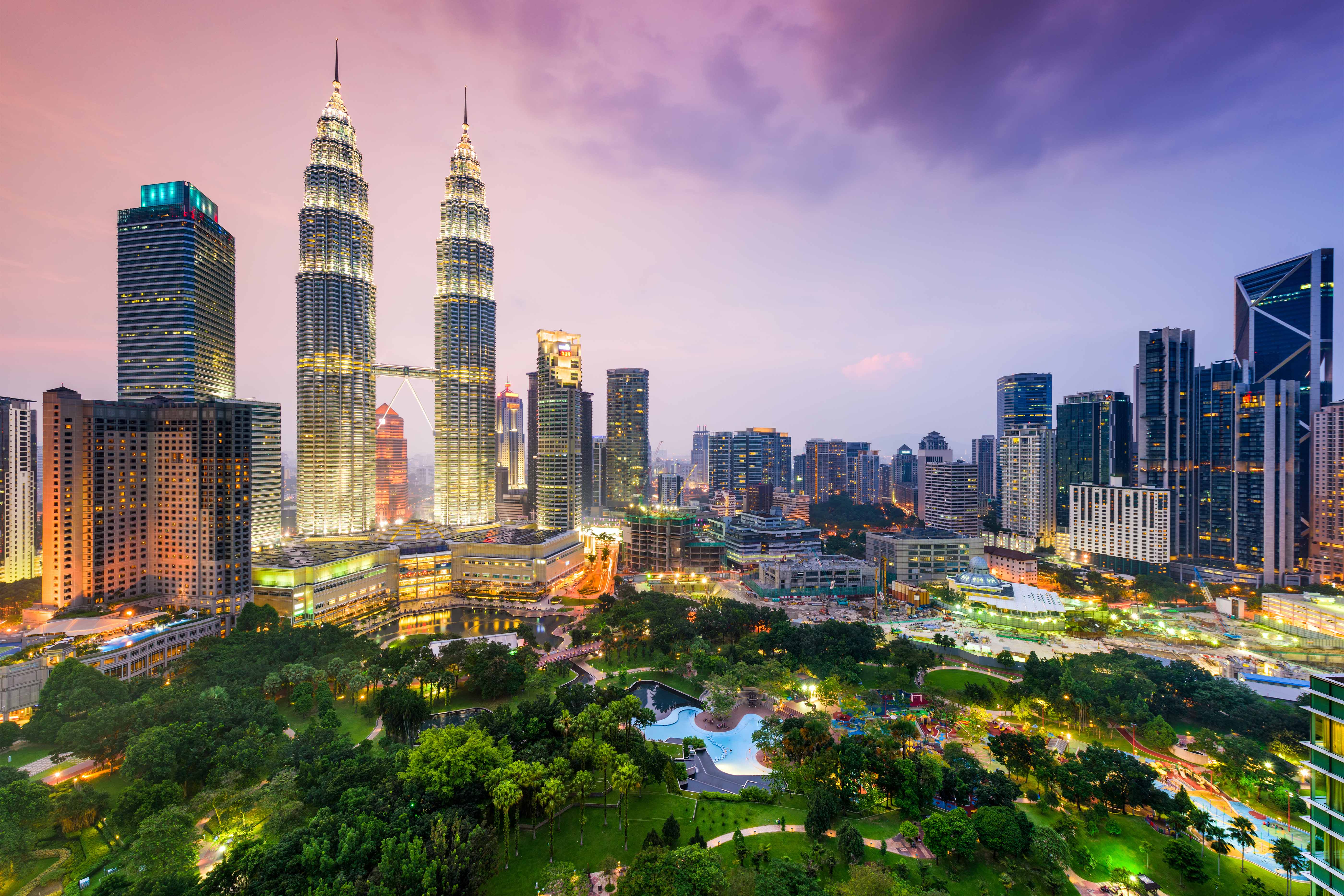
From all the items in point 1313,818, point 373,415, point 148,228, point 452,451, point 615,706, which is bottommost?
point 615,706

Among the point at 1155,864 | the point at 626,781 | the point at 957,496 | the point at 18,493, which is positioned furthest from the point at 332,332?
the point at 957,496

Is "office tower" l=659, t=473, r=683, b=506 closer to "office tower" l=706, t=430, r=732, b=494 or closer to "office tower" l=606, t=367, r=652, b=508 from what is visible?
"office tower" l=606, t=367, r=652, b=508

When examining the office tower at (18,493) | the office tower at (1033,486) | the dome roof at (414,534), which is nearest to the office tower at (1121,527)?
the office tower at (1033,486)

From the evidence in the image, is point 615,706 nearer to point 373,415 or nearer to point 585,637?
point 585,637

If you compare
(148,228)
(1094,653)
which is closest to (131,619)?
(148,228)

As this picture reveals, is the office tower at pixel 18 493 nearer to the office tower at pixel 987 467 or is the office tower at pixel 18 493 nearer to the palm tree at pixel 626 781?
the palm tree at pixel 626 781

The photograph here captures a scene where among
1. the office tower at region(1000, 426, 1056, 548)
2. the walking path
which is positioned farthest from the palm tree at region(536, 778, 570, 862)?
the office tower at region(1000, 426, 1056, 548)

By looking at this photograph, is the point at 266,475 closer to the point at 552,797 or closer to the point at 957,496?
the point at 552,797
